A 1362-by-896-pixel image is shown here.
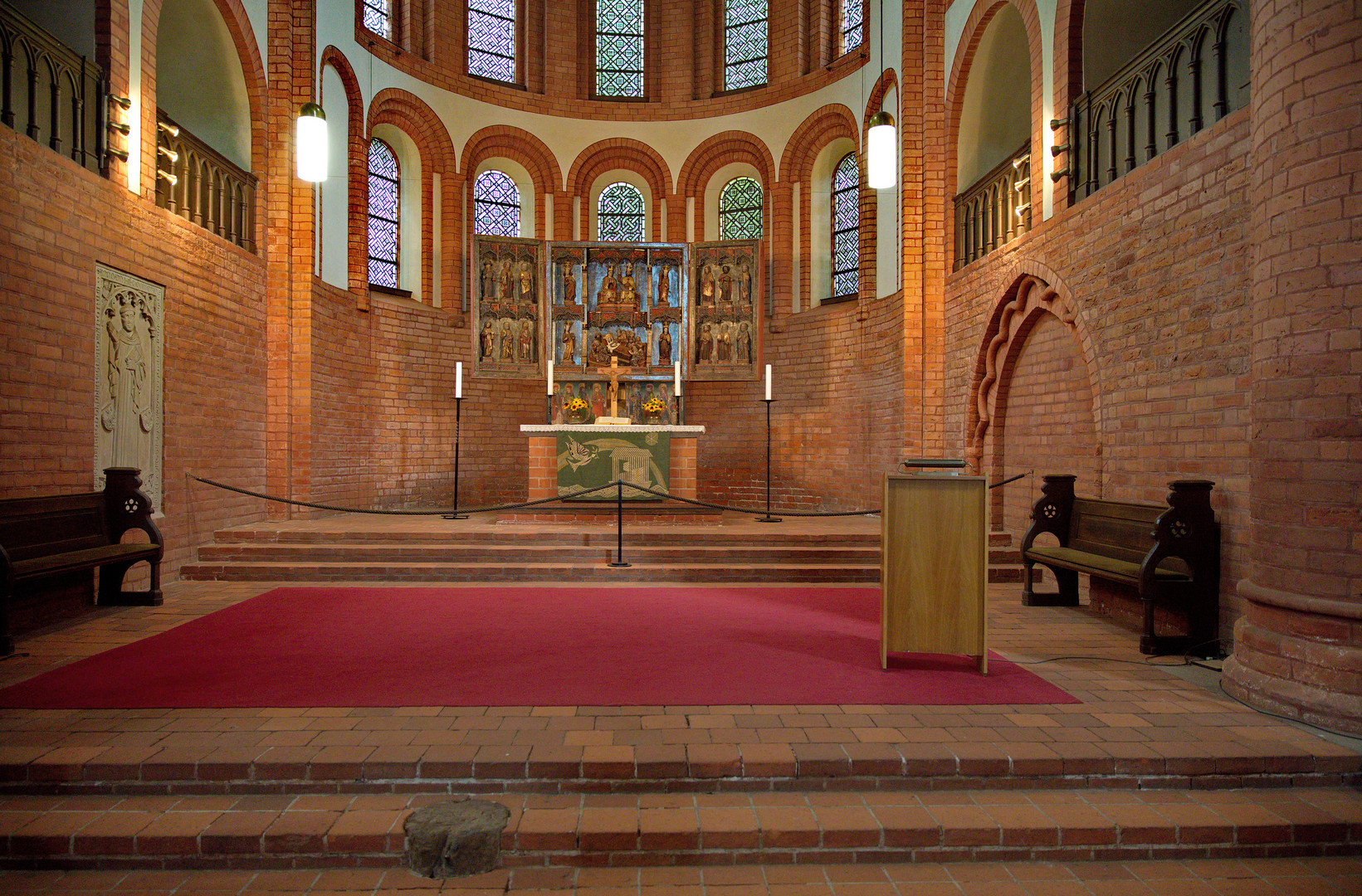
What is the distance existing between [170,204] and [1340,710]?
996 cm

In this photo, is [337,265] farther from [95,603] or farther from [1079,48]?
[1079,48]

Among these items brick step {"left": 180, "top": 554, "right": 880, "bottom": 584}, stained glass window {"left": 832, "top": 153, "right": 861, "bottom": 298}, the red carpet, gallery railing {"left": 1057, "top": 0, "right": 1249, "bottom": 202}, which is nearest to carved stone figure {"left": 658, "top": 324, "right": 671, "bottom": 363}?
stained glass window {"left": 832, "top": 153, "right": 861, "bottom": 298}

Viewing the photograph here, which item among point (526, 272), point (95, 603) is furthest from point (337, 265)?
point (95, 603)

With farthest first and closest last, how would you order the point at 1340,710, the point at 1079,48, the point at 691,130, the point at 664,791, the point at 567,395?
1. the point at 691,130
2. the point at 567,395
3. the point at 1079,48
4. the point at 1340,710
5. the point at 664,791

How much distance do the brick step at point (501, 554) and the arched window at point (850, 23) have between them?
8.81 m

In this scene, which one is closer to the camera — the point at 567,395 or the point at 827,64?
the point at 567,395

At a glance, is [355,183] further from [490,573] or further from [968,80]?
[968,80]

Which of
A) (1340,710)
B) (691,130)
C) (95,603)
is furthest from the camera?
(691,130)

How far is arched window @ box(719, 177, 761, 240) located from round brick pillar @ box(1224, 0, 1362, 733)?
10.2m

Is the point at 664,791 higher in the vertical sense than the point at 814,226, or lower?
lower

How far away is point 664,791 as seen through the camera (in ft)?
10.8

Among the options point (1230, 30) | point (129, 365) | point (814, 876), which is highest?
point (1230, 30)

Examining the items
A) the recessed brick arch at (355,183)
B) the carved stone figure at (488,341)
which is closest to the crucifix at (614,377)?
the carved stone figure at (488,341)

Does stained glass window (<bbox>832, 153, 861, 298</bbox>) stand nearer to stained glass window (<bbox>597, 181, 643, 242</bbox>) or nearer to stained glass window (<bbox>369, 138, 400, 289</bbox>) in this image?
stained glass window (<bbox>597, 181, 643, 242</bbox>)
